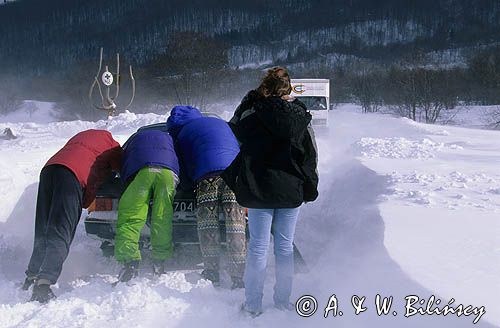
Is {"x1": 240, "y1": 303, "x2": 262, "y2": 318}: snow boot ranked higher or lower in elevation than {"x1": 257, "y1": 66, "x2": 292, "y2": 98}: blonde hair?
lower

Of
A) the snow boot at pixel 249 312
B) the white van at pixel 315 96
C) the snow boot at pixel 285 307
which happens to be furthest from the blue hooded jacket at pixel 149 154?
the white van at pixel 315 96

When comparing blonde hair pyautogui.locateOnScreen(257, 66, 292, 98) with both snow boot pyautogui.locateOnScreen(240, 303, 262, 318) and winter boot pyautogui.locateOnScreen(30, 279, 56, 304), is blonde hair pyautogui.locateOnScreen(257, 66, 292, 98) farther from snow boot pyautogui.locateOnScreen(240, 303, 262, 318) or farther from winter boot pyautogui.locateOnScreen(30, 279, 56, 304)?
winter boot pyautogui.locateOnScreen(30, 279, 56, 304)

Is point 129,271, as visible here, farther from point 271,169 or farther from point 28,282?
point 271,169

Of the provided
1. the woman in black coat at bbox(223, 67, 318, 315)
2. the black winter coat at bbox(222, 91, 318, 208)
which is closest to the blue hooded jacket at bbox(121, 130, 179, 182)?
the woman in black coat at bbox(223, 67, 318, 315)

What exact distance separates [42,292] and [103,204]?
1.20 m

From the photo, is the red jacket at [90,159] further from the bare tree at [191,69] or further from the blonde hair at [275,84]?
the bare tree at [191,69]

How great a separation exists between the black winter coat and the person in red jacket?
1701mm

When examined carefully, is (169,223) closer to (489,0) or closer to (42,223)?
(42,223)

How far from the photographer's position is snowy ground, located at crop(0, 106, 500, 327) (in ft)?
11.6

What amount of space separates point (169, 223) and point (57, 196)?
104cm

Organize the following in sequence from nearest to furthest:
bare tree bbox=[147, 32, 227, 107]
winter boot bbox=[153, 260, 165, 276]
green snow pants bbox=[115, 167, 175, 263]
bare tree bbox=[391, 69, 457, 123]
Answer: green snow pants bbox=[115, 167, 175, 263] → winter boot bbox=[153, 260, 165, 276] → bare tree bbox=[391, 69, 457, 123] → bare tree bbox=[147, 32, 227, 107]

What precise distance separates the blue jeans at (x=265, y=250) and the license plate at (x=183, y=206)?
1.30m

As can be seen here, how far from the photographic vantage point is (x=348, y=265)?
4.69 meters

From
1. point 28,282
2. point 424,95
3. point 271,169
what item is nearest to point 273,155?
point 271,169
